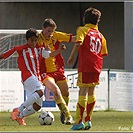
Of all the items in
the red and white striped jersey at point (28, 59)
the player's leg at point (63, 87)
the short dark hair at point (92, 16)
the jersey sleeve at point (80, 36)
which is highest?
the short dark hair at point (92, 16)

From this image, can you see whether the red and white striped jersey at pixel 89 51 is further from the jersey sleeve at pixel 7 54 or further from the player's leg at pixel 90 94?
the jersey sleeve at pixel 7 54

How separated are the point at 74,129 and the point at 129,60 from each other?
32.6 feet

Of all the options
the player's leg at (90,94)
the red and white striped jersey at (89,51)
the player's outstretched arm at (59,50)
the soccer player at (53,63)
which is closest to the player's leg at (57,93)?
the soccer player at (53,63)

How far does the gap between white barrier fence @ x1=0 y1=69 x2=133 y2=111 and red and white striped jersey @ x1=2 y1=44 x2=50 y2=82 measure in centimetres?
583

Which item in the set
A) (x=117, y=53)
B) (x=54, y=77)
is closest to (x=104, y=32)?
(x=117, y=53)

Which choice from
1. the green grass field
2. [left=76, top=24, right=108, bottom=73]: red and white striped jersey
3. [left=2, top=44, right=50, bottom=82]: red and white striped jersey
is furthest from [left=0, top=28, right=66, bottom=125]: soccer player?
[left=76, top=24, right=108, bottom=73]: red and white striped jersey

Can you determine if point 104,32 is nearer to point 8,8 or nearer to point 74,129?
point 8,8

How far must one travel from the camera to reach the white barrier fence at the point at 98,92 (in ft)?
50.7

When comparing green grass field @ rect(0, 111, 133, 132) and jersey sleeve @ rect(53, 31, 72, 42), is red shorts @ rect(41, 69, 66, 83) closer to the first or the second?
jersey sleeve @ rect(53, 31, 72, 42)

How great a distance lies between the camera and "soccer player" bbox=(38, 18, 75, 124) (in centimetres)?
975

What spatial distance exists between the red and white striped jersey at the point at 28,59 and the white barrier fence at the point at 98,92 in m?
5.83

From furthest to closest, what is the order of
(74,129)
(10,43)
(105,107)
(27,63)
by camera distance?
1. (10,43)
2. (105,107)
3. (27,63)
4. (74,129)

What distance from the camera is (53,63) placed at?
10086 millimetres

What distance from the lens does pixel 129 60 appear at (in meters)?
18.2
